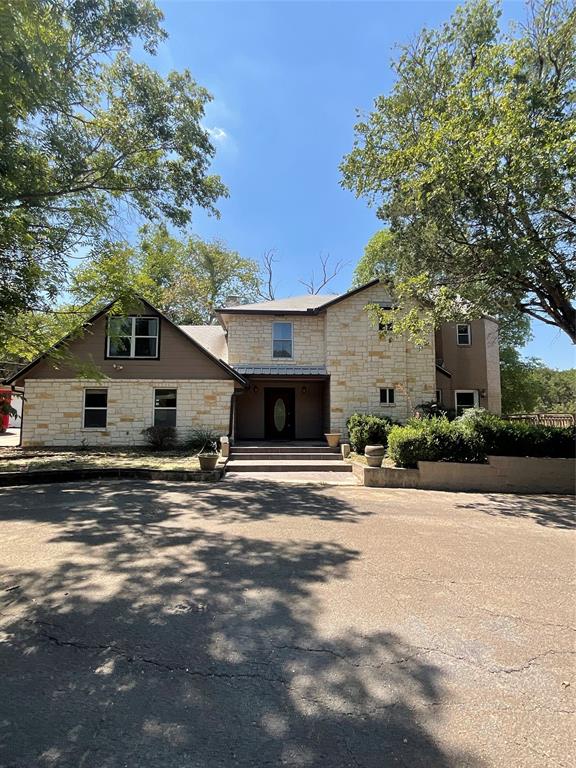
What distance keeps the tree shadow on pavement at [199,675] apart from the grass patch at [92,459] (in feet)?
23.6

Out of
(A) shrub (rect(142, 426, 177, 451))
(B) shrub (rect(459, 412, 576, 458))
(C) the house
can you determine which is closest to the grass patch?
(A) shrub (rect(142, 426, 177, 451))

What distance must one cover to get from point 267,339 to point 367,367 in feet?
14.6

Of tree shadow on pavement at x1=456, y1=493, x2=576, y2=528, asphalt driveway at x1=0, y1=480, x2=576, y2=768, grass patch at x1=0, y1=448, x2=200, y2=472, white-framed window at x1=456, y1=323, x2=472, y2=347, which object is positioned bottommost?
tree shadow on pavement at x1=456, y1=493, x2=576, y2=528

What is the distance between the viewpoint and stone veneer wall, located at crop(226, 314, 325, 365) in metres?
18.2

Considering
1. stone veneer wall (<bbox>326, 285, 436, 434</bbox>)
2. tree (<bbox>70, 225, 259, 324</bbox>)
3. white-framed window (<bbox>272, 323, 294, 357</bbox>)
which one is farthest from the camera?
tree (<bbox>70, 225, 259, 324</bbox>)

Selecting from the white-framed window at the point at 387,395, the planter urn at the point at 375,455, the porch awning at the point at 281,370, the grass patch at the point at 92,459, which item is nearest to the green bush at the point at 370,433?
the white-framed window at the point at 387,395

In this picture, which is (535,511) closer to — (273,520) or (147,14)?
(273,520)

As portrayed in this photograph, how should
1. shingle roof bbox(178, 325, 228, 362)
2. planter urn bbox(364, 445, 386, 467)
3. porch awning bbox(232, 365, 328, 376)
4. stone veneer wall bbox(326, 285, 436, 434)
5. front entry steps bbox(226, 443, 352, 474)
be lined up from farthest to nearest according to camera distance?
shingle roof bbox(178, 325, 228, 362) → stone veneer wall bbox(326, 285, 436, 434) → porch awning bbox(232, 365, 328, 376) → front entry steps bbox(226, 443, 352, 474) → planter urn bbox(364, 445, 386, 467)

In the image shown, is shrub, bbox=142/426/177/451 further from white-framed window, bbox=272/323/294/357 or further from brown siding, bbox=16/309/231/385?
white-framed window, bbox=272/323/294/357

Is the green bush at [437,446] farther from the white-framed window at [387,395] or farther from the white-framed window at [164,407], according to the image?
the white-framed window at [164,407]

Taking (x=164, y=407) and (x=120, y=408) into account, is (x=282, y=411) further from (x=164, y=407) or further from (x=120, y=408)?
(x=120, y=408)

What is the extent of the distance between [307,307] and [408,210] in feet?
23.9

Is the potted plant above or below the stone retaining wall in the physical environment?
above

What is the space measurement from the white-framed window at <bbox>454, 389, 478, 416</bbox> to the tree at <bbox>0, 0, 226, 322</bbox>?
1431cm
